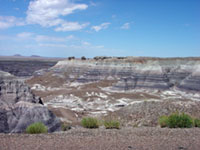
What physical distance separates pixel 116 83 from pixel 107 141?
162 feet

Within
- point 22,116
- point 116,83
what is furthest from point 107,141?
point 116,83

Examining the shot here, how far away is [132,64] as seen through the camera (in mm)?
61531

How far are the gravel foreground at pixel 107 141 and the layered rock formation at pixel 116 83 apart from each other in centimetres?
1991

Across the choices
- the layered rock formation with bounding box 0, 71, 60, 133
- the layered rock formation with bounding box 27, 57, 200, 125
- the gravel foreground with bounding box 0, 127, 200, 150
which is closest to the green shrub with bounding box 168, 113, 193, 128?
the gravel foreground with bounding box 0, 127, 200, 150

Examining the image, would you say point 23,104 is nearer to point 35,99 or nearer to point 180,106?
point 35,99

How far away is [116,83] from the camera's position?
57281 mm

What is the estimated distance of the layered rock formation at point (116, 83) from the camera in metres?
42.0

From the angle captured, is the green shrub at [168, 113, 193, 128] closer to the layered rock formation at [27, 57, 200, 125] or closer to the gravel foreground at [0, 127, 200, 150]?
the gravel foreground at [0, 127, 200, 150]

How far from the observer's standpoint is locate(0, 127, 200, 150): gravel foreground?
24.1 feet

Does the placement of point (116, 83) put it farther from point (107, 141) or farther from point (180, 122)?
point (107, 141)

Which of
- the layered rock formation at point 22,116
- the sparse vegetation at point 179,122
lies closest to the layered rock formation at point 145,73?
the layered rock formation at point 22,116

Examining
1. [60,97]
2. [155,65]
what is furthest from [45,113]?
[155,65]

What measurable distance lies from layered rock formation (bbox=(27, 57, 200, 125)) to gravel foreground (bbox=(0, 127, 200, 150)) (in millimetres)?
19906

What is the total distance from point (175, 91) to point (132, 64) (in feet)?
45.7
